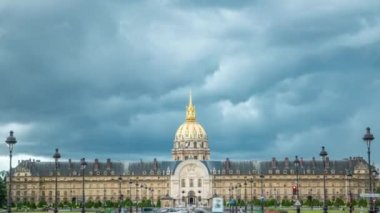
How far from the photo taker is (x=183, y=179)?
17962 centimetres

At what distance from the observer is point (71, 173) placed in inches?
7037

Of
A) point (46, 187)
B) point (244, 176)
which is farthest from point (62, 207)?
point (244, 176)

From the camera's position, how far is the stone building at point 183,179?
175750mm

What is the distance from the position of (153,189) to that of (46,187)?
24.3m

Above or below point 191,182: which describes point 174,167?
A: above

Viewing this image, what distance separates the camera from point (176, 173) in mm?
179000

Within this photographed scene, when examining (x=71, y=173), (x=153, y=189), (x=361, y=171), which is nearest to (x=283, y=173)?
(x=361, y=171)

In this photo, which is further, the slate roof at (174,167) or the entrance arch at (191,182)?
the entrance arch at (191,182)

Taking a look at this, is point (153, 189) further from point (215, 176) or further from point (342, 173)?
point (342, 173)

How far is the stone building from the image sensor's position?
176m

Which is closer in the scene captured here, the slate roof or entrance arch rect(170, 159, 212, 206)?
the slate roof

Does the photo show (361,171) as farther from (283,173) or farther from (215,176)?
(215,176)

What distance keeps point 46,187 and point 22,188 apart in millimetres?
5356

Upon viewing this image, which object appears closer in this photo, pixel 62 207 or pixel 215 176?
pixel 62 207
